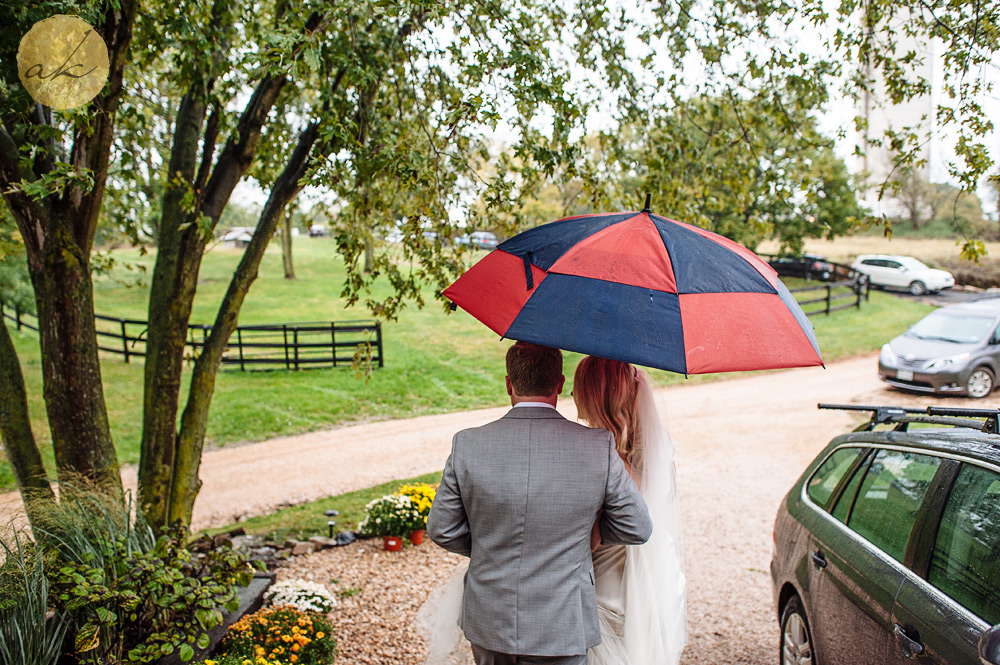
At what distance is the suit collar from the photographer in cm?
234

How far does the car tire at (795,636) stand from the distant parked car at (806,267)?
28478 mm

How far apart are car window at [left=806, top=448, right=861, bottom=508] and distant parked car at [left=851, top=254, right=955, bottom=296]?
26.6m

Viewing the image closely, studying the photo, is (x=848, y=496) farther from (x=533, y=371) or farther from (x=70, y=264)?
(x=70, y=264)

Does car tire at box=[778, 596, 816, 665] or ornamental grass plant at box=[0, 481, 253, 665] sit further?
car tire at box=[778, 596, 816, 665]

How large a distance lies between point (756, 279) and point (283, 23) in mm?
Answer: 3583

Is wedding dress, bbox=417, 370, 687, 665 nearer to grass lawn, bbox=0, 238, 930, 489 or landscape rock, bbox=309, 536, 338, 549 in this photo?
landscape rock, bbox=309, 536, 338, 549

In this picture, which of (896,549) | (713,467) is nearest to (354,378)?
(713,467)

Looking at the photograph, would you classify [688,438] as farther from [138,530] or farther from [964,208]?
[964,208]

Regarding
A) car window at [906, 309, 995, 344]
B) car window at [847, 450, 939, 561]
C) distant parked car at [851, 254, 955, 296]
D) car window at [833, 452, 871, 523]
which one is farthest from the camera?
distant parked car at [851, 254, 955, 296]

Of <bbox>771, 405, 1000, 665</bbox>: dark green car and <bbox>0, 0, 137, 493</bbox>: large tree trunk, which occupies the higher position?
<bbox>0, 0, 137, 493</bbox>: large tree trunk

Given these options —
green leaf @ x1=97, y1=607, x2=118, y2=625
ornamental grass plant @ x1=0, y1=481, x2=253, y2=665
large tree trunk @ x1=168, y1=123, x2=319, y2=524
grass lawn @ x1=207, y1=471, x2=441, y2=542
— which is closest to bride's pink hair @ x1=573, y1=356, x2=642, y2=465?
ornamental grass plant @ x1=0, y1=481, x2=253, y2=665

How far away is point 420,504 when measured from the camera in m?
6.75

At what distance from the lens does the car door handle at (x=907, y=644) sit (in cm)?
242

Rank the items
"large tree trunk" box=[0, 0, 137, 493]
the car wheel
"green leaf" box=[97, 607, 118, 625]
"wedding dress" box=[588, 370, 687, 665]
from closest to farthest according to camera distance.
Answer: "wedding dress" box=[588, 370, 687, 665], "green leaf" box=[97, 607, 118, 625], "large tree trunk" box=[0, 0, 137, 493], the car wheel
